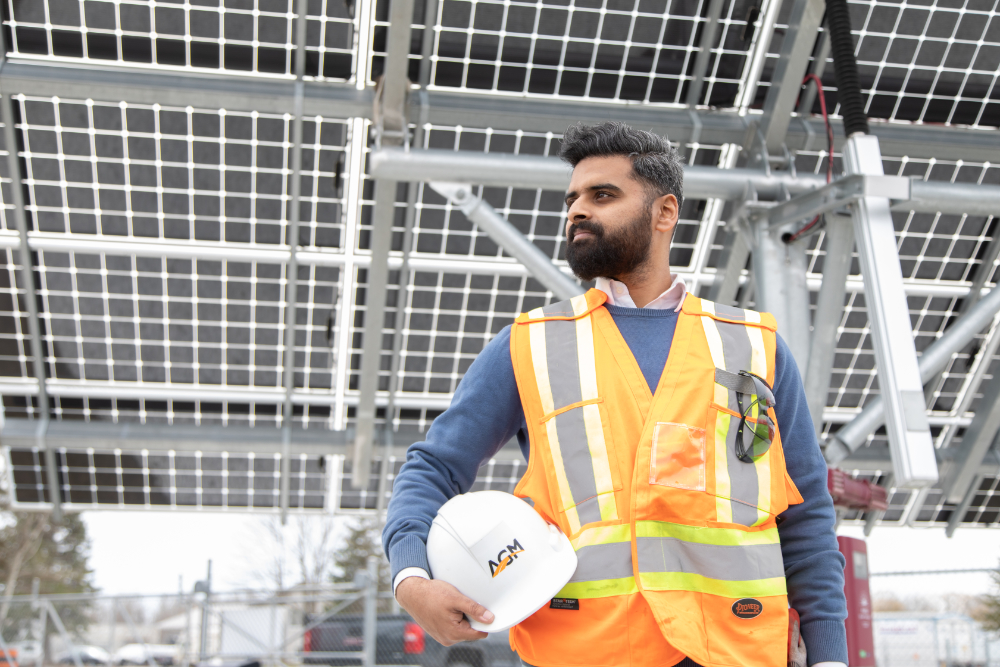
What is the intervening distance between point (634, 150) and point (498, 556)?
1070mm

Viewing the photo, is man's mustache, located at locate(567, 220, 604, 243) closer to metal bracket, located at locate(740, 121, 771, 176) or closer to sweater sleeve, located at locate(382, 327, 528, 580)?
sweater sleeve, located at locate(382, 327, 528, 580)

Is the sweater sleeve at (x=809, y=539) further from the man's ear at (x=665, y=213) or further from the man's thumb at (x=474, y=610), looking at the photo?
the man's thumb at (x=474, y=610)

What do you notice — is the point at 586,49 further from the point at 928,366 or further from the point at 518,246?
the point at 928,366

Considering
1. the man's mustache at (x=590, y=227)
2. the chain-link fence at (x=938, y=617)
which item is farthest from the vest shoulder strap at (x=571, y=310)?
the chain-link fence at (x=938, y=617)

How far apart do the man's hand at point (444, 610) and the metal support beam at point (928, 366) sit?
6454 mm

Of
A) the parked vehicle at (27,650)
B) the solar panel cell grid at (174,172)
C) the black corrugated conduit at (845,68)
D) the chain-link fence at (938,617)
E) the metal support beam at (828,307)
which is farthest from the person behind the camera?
the parked vehicle at (27,650)

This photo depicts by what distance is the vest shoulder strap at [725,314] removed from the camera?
6.88ft

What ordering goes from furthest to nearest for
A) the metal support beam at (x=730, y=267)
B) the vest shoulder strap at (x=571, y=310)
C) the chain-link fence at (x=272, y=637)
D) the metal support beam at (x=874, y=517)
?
the metal support beam at (x=874, y=517) < the chain-link fence at (x=272, y=637) < the metal support beam at (x=730, y=267) < the vest shoulder strap at (x=571, y=310)

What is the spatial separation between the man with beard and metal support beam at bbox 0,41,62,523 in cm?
737

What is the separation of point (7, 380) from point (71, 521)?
107ft

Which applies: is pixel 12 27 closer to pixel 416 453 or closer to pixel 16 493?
pixel 16 493

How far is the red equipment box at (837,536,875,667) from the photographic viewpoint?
6738 millimetres

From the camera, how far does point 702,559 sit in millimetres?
1770

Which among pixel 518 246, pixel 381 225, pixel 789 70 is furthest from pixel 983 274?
pixel 381 225
